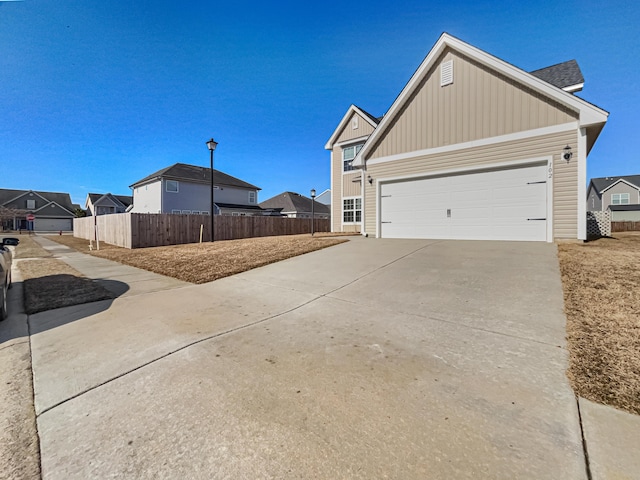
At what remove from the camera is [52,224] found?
1868 inches

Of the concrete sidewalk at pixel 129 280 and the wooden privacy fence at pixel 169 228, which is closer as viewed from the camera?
the concrete sidewalk at pixel 129 280

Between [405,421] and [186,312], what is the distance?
3.40 m

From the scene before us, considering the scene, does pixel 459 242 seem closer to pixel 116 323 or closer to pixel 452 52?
pixel 452 52

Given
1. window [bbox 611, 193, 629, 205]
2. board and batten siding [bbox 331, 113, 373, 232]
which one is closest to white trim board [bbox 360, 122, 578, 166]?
board and batten siding [bbox 331, 113, 373, 232]

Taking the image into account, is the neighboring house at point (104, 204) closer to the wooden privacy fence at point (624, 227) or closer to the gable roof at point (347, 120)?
the gable roof at point (347, 120)

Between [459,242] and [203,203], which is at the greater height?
[203,203]

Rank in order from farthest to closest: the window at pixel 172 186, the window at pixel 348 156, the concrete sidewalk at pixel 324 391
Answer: the window at pixel 172 186 < the window at pixel 348 156 < the concrete sidewalk at pixel 324 391

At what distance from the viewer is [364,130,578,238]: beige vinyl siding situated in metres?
7.56

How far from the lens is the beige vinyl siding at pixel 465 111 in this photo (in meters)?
8.12

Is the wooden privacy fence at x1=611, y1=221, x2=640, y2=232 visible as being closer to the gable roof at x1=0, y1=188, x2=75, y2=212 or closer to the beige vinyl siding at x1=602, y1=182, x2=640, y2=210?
the beige vinyl siding at x1=602, y1=182, x2=640, y2=210

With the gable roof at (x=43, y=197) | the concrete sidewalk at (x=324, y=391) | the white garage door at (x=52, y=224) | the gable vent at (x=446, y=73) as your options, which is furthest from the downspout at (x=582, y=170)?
the gable roof at (x=43, y=197)

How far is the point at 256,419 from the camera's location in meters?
1.84

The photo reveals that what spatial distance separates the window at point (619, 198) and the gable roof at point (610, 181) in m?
1.37

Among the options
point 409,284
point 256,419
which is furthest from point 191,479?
point 409,284
